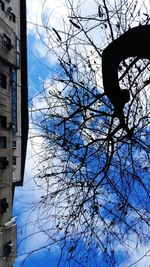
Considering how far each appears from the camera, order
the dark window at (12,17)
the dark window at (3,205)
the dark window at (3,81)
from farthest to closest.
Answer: the dark window at (12,17) → the dark window at (3,81) → the dark window at (3,205)

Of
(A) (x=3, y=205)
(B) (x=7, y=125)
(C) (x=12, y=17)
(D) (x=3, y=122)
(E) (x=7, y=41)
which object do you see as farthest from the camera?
(C) (x=12, y=17)

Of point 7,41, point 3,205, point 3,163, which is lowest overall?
point 3,205

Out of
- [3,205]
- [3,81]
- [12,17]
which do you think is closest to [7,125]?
[3,81]

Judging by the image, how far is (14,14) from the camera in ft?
91.9

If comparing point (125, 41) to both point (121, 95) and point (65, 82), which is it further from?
point (65, 82)

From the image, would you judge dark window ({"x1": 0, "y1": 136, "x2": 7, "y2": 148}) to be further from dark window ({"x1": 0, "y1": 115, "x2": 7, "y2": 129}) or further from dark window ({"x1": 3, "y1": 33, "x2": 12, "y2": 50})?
dark window ({"x1": 3, "y1": 33, "x2": 12, "y2": 50})

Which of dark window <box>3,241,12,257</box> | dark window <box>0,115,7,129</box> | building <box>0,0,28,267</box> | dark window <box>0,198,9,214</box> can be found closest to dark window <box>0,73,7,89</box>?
building <box>0,0,28,267</box>

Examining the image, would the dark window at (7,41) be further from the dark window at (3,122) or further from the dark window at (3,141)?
the dark window at (3,141)

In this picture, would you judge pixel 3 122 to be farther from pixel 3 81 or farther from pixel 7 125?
pixel 3 81

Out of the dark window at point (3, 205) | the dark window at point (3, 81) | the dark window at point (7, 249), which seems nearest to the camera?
the dark window at point (7, 249)

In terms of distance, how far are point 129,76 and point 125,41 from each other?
6.68ft

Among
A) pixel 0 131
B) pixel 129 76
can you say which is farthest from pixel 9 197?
pixel 129 76

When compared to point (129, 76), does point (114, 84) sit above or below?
below

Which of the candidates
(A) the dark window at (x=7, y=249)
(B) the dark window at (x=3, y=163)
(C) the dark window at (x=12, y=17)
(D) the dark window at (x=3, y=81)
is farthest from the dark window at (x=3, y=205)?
(C) the dark window at (x=12, y=17)
